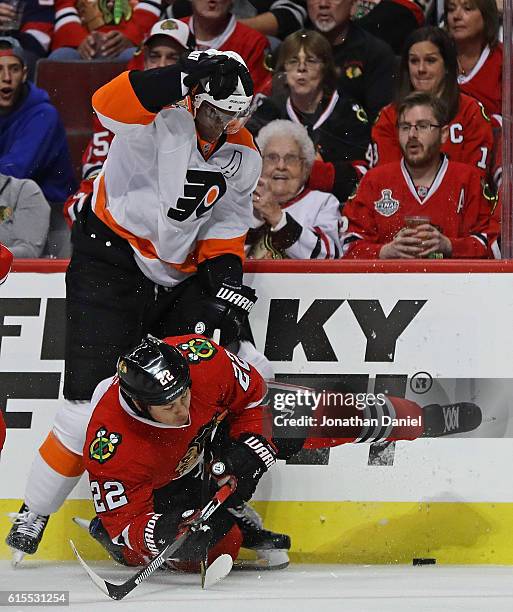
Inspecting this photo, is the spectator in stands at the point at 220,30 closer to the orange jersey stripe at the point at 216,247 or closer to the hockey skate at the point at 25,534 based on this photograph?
the orange jersey stripe at the point at 216,247

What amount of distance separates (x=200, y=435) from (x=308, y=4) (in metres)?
1.87

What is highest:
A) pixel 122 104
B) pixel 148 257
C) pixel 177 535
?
pixel 122 104

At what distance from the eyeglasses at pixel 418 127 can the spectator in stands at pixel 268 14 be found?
671 mm

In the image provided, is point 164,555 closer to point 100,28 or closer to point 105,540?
point 105,540

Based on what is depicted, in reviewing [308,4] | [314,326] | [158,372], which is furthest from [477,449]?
[308,4]

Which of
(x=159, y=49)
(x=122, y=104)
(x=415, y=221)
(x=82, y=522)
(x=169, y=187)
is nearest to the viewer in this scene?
(x=122, y=104)

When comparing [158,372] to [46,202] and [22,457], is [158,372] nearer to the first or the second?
[22,457]

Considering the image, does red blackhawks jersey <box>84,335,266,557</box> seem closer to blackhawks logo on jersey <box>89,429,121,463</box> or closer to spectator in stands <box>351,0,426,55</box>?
blackhawks logo on jersey <box>89,429,121,463</box>

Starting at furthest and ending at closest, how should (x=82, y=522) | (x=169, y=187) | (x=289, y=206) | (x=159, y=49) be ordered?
(x=159, y=49) → (x=289, y=206) → (x=82, y=522) → (x=169, y=187)

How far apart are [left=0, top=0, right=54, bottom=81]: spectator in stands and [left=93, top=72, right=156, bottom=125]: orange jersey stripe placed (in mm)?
1479

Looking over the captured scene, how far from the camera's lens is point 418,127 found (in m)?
4.01

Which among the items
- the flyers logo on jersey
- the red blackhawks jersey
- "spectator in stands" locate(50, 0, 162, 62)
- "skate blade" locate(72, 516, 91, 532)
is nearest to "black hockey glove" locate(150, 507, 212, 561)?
the red blackhawks jersey

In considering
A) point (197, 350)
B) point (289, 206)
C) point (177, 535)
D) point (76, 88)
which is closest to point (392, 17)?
point (289, 206)

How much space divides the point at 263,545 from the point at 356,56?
69.3 inches
